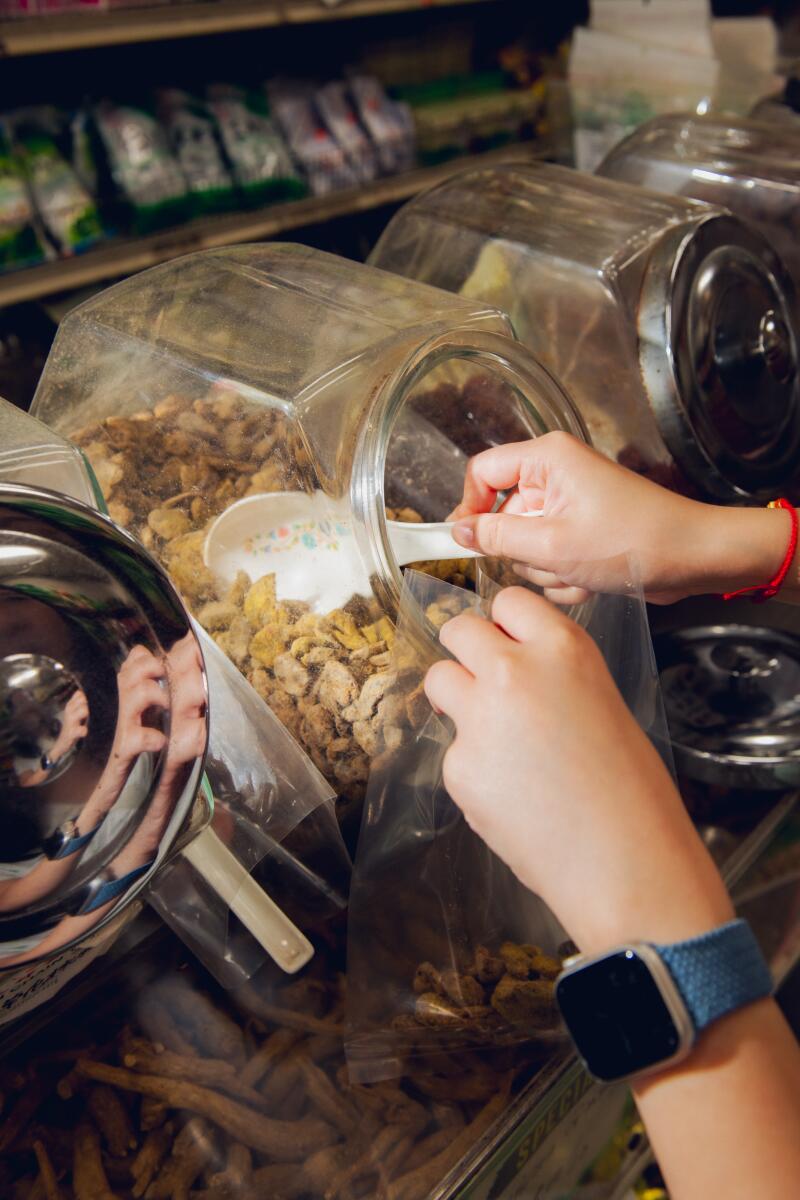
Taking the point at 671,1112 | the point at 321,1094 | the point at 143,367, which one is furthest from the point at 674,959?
the point at 143,367

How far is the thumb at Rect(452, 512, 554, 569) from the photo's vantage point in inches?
28.6

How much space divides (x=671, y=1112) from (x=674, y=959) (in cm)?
8

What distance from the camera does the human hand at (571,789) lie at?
50 cm

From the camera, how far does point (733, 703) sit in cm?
101

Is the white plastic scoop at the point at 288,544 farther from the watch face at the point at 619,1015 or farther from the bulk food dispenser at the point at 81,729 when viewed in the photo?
the watch face at the point at 619,1015

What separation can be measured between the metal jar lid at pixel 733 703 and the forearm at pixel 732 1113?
1.36 ft

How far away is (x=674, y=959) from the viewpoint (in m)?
0.48

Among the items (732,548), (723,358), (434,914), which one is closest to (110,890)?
(434,914)

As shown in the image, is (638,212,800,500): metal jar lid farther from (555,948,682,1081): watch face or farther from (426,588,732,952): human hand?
(555,948,682,1081): watch face

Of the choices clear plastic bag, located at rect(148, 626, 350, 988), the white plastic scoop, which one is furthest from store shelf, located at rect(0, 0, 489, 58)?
clear plastic bag, located at rect(148, 626, 350, 988)

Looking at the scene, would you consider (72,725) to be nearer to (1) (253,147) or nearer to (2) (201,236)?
(2) (201,236)

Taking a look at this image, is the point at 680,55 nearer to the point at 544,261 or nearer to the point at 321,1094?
the point at 544,261

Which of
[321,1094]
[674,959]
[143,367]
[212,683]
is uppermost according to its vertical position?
[143,367]

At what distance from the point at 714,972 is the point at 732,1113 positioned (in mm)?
69
